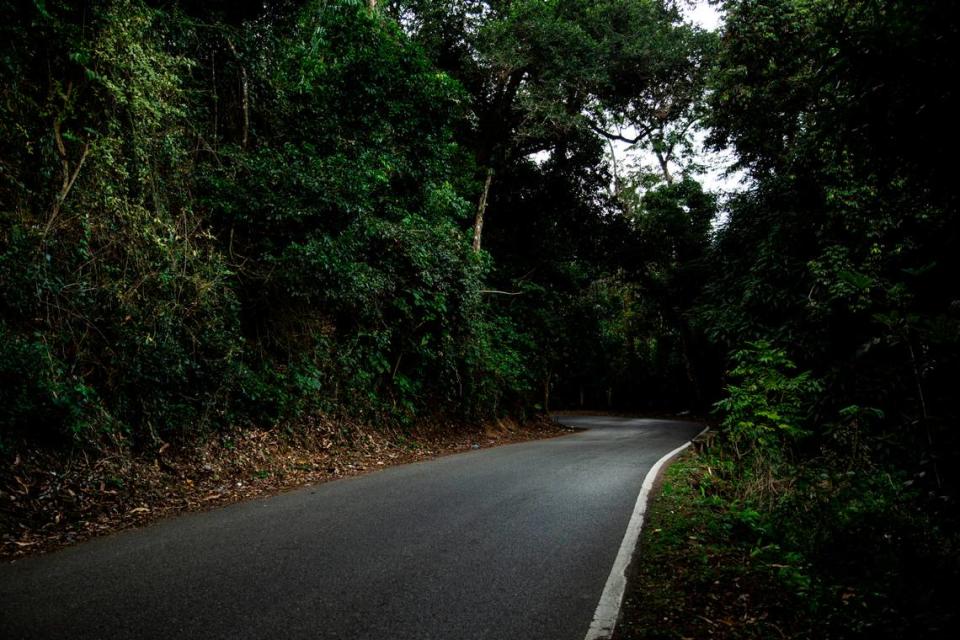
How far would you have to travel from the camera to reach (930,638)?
8.45 feet

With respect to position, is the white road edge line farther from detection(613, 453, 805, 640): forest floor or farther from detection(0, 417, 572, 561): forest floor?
detection(0, 417, 572, 561): forest floor

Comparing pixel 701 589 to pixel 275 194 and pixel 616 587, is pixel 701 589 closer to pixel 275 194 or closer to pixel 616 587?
pixel 616 587

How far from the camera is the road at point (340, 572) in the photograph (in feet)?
10.9

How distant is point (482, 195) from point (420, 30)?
20.2 ft

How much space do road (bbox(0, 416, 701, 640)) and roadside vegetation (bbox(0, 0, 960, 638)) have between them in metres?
0.79

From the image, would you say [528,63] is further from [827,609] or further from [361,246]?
[827,609]

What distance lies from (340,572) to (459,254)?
36.9 feet

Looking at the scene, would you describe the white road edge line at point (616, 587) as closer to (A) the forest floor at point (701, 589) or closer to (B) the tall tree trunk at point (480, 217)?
(A) the forest floor at point (701, 589)

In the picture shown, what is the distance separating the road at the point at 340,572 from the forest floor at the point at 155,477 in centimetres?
58

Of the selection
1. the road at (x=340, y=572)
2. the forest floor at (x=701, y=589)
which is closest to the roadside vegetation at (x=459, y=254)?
the forest floor at (x=701, y=589)

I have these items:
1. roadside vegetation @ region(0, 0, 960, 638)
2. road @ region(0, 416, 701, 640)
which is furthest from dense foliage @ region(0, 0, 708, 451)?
road @ region(0, 416, 701, 640)

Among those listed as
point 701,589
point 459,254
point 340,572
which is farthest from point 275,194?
point 701,589

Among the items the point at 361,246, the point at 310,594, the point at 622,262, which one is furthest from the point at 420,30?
the point at 310,594

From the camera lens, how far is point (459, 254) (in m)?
14.6
